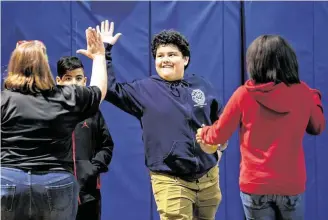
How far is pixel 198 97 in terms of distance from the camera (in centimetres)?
295

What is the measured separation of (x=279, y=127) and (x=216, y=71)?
186 centimetres

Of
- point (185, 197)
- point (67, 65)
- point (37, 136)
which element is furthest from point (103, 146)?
point (37, 136)

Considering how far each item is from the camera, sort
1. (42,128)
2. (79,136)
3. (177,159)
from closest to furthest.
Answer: (42,128), (177,159), (79,136)

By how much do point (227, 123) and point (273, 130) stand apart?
213mm

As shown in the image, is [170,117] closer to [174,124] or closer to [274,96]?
[174,124]

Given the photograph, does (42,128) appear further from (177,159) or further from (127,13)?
(127,13)

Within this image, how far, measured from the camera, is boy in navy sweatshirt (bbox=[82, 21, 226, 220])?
279 cm

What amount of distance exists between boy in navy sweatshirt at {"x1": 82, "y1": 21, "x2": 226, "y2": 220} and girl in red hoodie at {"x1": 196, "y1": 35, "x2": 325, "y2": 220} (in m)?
0.50

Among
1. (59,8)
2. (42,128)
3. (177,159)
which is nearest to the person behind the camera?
(42,128)

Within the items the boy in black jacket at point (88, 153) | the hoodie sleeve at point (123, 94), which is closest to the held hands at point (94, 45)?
the hoodie sleeve at point (123, 94)

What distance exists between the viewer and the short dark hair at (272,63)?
2305mm

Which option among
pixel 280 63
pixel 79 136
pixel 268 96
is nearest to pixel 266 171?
pixel 268 96

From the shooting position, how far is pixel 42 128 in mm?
2250

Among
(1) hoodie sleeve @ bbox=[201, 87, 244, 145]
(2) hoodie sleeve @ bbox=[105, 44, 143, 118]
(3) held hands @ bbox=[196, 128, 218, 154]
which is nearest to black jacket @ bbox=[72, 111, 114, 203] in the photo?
(2) hoodie sleeve @ bbox=[105, 44, 143, 118]
